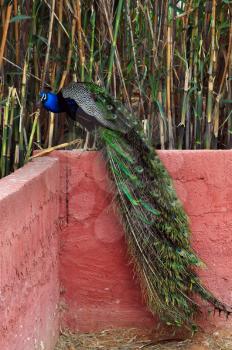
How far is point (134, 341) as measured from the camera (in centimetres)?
374

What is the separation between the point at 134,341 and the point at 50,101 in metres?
1.29

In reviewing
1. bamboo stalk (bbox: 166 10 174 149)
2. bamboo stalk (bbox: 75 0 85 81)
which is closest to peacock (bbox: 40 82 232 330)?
bamboo stalk (bbox: 75 0 85 81)

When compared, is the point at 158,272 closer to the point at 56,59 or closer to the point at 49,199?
the point at 49,199

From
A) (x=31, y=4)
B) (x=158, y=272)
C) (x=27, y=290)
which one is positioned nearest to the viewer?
(x=27, y=290)

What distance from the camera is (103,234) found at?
12.4 feet

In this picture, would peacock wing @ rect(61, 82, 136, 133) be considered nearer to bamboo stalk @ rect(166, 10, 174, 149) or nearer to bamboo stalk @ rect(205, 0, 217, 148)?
bamboo stalk @ rect(166, 10, 174, 149)

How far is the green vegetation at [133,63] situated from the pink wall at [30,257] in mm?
416

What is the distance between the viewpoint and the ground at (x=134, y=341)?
3672mm

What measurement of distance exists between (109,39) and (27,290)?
157 centimetres

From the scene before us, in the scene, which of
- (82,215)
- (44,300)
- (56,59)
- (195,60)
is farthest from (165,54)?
(44,300)

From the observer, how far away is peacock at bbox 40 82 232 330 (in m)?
3.56

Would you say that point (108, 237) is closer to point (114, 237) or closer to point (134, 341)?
point (114, 237)

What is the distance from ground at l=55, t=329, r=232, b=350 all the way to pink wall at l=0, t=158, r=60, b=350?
0.15 metres

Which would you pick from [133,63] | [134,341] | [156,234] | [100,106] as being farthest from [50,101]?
[134,341]
